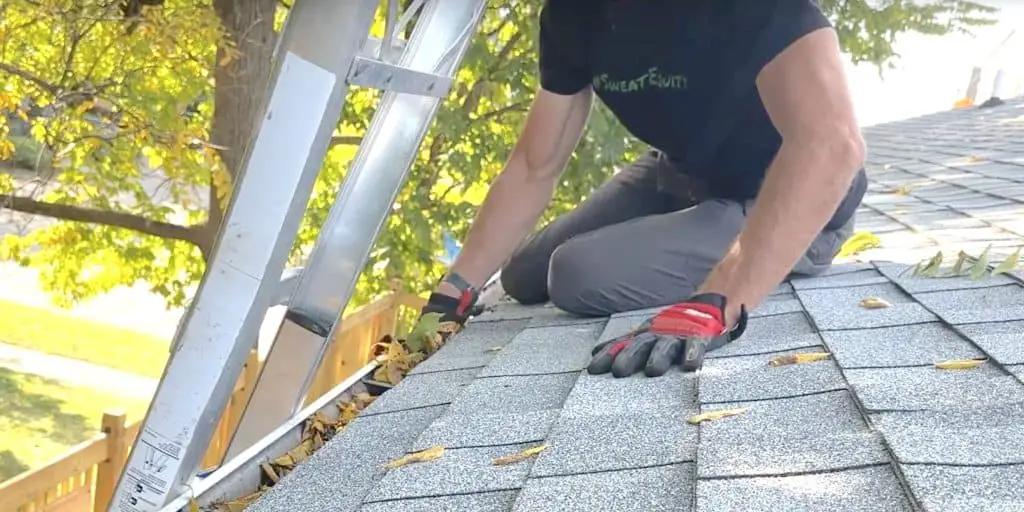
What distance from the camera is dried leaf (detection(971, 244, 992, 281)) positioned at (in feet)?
7.88

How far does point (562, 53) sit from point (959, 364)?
4.74 feet

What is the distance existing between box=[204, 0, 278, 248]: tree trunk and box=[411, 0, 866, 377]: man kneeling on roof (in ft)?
11.3

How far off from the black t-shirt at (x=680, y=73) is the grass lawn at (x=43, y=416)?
23.0 ft

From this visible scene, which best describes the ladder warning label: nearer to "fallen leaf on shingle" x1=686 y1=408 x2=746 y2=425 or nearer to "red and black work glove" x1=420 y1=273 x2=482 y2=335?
"fallen leaf on shingle" x1=686 y1=408 x2=746 y2=425

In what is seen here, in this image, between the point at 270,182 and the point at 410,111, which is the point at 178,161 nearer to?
the point at 410,111

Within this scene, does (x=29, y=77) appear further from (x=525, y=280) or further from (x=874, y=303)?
(x=874, y=303)

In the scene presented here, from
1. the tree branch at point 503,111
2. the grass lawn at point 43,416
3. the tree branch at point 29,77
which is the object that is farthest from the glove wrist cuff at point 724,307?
the grass lawn at point 43,416

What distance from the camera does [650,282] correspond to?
2.62 metres

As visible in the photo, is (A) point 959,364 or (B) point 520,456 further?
(A) point 959,364

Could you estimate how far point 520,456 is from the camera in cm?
138

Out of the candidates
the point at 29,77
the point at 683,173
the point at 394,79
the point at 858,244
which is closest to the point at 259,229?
the point at 394,79

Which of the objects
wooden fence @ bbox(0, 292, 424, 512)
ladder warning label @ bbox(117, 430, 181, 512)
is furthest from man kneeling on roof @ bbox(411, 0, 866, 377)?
wooden fence @ bbox(0, 292, 424, 512)

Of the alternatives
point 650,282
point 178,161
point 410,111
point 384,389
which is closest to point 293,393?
point 384,389

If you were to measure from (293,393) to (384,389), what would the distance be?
32 cm
